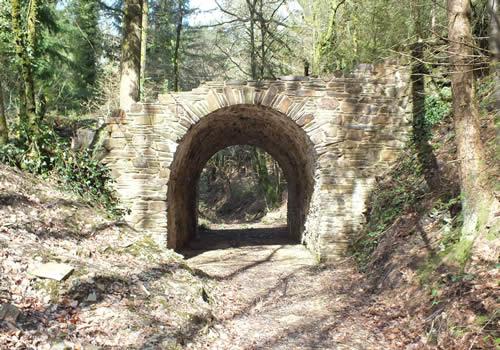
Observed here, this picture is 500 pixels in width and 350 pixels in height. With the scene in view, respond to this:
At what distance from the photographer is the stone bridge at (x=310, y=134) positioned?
704cm

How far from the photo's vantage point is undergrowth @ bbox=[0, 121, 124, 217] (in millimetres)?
6176

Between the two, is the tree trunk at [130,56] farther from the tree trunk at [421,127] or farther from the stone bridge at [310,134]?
the tree trunk at [421,127]

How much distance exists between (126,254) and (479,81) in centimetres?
593

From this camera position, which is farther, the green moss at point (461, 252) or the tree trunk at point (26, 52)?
the tree trunk at point (26, 52)

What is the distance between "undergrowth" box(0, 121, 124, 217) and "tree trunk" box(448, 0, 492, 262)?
5126mm

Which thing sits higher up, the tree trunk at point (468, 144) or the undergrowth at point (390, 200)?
the tree trunk at point (468, 144)

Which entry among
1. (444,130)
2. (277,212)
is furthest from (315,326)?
(277,212)

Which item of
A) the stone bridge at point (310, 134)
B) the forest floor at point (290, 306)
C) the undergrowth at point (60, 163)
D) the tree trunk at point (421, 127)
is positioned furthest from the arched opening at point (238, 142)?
the tree trunk at point (421, 127)

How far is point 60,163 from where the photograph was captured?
21.4 ft

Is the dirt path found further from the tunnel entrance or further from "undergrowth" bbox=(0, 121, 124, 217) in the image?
the tunnel entrance

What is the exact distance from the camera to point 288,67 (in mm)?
15289

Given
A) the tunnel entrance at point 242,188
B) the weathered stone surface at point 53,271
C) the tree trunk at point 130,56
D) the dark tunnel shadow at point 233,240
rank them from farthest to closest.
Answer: the tunnel entrance at point 242,188 < the dark tunnel shadow at point 233,240 < the tree trunk at point 130,56 < the weathered stone surface at point 53,271

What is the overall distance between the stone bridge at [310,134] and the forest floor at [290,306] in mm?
919

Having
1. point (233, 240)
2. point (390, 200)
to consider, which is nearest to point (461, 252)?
point (390, 200)
